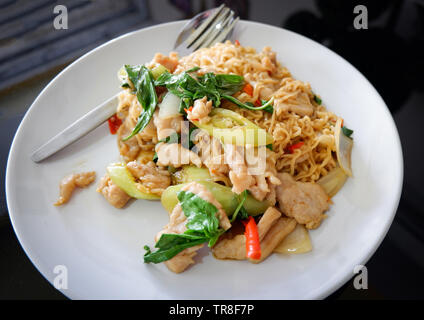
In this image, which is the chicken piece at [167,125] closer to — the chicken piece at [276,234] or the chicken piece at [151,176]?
the chicken piece at [151,176]

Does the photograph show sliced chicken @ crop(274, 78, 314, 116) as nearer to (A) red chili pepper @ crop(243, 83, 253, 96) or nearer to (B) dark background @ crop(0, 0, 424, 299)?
(A) red chili pepper @ crop(243, 83, 253, 96)

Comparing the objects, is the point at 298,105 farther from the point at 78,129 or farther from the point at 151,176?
the point at 78,129

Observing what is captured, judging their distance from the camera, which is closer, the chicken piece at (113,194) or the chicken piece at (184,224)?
the chicken piece at (184,224)

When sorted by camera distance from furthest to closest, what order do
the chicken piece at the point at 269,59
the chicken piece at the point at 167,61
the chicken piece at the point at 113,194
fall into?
1. the chicken piece at the point at 269,59
2. the chicken piece at the point at 167,61
3. the chicken piece at the point at 113,194

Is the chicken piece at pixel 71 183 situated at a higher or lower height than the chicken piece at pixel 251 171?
lower

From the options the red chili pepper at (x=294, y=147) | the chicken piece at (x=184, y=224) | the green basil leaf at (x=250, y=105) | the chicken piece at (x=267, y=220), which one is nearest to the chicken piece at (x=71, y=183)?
the chicken piece at (x=184, y=224)

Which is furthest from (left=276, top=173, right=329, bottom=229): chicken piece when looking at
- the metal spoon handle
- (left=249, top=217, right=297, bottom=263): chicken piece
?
the metal spoon handle
